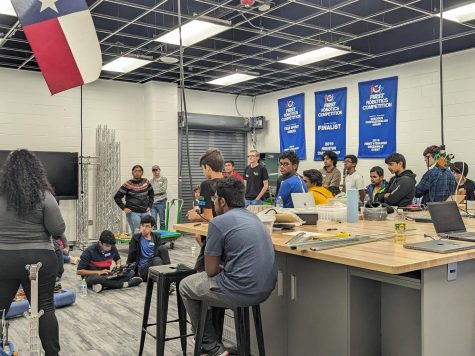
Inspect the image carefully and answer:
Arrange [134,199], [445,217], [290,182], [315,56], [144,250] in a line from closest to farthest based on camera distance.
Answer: [445,217]
[290,182]
[144,250]
[315,56]
[134,199]

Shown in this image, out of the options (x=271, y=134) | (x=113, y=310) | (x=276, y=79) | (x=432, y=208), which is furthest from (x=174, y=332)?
(x=271, y=134)

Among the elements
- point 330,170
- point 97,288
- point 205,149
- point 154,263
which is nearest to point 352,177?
point 330,170

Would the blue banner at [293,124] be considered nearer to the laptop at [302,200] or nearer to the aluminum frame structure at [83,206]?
the aluminum frame structure at [83,206]

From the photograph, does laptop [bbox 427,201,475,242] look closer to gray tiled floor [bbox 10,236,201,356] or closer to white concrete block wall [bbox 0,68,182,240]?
gray tiled floor [bbox 10,236,201,356]

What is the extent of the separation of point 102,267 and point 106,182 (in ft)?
12.4

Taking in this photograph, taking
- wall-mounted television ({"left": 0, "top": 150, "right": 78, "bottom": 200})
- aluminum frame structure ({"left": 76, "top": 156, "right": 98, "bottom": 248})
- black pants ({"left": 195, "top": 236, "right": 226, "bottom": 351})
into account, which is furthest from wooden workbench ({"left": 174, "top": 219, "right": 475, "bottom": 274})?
aluminum frame structure ({"left": 76, "top": 156, "right": 98, "bottom": 248})

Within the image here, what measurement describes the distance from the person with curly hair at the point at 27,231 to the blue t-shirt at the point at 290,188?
2217mm

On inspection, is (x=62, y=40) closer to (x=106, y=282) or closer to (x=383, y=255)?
(x=383, y=255)

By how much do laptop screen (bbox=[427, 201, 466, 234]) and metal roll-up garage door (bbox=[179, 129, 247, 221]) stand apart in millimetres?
7634

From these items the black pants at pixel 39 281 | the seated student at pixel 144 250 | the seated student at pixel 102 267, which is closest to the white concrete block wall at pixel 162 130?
the seated student at pixel 144 250

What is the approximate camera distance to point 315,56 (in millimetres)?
7664

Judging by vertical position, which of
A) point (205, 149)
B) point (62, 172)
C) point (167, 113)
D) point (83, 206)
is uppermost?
point (167, 113)

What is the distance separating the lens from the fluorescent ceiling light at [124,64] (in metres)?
7.93

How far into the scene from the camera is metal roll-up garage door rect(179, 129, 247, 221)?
10.7 metres
